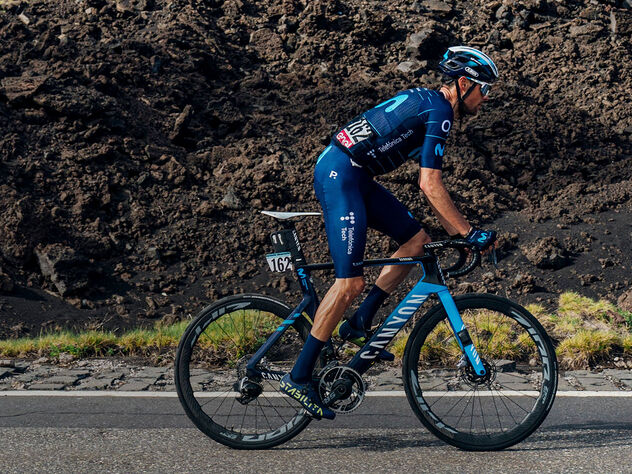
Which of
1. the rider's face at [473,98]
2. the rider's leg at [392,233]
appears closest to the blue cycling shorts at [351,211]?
the rider's leg at [392,233]

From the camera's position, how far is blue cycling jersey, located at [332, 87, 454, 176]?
4.44 metres

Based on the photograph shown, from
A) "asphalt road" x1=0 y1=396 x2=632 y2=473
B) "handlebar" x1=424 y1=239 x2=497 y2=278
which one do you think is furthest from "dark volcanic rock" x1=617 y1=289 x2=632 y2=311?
"handlebar" x1=424 y1=239 x2=497 y2=278

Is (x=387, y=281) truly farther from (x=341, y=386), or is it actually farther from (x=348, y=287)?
(x=341, y=386)

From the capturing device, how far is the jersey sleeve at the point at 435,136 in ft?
14.3

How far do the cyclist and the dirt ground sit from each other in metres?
6.78

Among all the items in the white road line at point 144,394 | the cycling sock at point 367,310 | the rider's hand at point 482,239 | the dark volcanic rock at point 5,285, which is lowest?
the dark volcanic rock at point 5,285

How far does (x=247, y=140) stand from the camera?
14641mm

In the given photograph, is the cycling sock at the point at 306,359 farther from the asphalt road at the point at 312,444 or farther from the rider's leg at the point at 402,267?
the rider's leg at the point at 402,267

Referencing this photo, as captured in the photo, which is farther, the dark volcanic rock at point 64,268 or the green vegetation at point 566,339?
the dark volcanic rock at point 64,268

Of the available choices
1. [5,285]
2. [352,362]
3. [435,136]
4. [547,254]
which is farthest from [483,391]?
[5,285]

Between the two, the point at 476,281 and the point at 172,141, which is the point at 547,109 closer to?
the point at 476,281

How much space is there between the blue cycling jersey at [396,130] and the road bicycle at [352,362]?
1.62 feet

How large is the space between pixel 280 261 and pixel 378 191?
0.75 meters

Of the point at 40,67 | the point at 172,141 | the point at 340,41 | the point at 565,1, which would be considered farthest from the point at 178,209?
the point at 565,1
